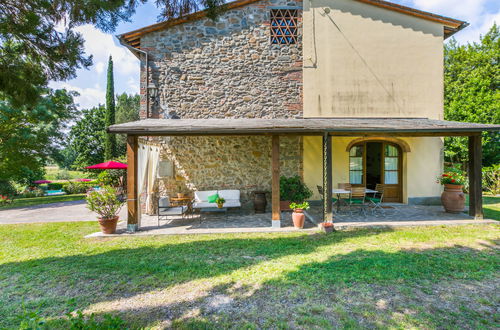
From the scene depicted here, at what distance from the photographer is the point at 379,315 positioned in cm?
255

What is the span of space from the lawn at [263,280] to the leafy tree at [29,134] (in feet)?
32.0

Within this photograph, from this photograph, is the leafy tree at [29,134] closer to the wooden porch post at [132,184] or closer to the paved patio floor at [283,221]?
the wooden porch post at [132,184]

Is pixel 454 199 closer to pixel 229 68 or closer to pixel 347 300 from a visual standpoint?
pixel 347 300

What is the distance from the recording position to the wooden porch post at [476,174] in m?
6.25

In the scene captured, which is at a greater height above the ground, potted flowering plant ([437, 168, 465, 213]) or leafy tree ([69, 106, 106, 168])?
leafy tree ([69, 106, 106, 168])

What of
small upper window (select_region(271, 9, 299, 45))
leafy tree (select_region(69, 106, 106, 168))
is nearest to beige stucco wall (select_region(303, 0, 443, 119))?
small upper window (select_region(271, 9, 299, 45))

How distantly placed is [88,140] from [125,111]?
18.5ft

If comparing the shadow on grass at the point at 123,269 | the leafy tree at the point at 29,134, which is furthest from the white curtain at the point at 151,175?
the leafy tree at the point at 29,134

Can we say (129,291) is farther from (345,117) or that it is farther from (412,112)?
(412,112)

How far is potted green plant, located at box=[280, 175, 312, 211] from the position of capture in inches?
306

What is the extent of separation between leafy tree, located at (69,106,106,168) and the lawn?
20.5 m

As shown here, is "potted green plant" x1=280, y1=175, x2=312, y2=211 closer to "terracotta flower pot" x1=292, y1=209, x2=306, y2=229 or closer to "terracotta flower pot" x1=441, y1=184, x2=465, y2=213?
"terracotta flower pot" x1=292, y1=209, x2=306, y2=229

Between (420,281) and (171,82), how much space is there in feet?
28.1

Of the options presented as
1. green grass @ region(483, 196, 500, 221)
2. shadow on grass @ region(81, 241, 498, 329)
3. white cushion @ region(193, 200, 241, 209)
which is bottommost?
shadow on grass @ region(81, 241, 498, 329)
